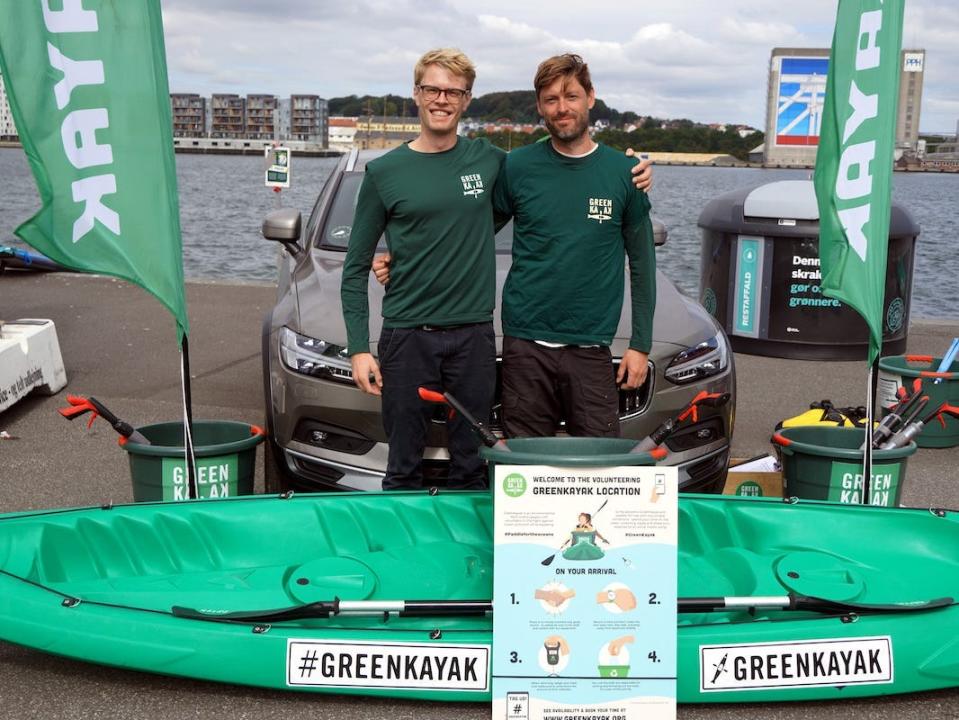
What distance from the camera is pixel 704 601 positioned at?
371cm

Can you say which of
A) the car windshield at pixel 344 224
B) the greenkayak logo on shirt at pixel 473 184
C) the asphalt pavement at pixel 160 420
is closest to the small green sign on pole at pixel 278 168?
the asphalt pavement at pixel 160 420

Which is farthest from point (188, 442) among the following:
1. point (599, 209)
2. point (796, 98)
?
point (796, 98)

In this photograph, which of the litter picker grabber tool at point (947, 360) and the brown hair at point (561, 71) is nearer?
the brown hair at point (561, 71)

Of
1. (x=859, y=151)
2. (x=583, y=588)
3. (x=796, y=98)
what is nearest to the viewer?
(x=583, y=588)

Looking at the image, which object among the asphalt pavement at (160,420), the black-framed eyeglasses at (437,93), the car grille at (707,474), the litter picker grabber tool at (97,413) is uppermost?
the black-framed eyeglasses at (437,93)

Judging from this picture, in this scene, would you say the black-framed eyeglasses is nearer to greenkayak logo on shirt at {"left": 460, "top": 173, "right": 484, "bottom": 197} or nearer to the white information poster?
greenkayak logo on shirt at {"left": 460, "top": 173, "right": 484, "bottom": 197}

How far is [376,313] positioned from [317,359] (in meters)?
0.36

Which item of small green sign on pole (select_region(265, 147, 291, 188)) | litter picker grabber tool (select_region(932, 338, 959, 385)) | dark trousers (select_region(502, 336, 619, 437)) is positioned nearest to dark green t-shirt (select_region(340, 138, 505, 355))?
dark trousers (select_region(502, 336, 619, 437))

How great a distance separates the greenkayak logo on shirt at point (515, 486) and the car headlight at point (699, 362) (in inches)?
75.9

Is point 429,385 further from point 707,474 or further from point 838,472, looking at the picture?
point 838,472

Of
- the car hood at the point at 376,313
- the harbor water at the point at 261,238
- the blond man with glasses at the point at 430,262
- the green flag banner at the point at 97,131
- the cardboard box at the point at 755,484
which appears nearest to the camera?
the green flag banner at the point at 97,131

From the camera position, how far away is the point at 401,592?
419 centimetres

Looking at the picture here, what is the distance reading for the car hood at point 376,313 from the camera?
5.33 m

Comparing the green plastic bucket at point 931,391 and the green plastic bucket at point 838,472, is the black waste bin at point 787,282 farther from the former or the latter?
the green plastic bucket at point 838,472
